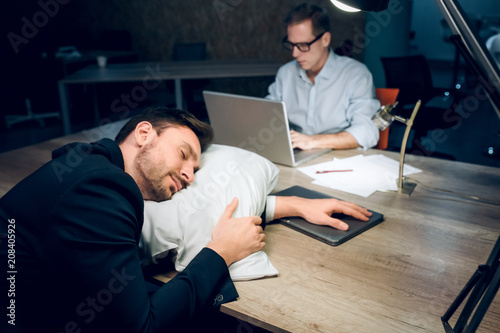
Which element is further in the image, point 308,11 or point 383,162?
point 308,11

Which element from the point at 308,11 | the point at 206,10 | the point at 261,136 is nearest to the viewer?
the point at 261,136

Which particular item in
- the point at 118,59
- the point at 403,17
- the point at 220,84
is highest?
the point at 403,17

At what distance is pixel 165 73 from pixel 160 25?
3.45 meters

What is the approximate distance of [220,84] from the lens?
6656mm

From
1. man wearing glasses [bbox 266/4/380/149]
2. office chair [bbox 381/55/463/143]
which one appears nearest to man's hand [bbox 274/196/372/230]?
man wearing glasses [bbox 266/4/380/149]

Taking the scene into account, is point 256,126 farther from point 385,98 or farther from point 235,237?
point 385,98

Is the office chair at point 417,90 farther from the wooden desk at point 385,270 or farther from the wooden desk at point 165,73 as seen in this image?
the wooden desk at point 385,270

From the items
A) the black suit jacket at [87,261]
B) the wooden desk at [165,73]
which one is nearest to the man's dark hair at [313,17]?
the wooden desk at [165,73]

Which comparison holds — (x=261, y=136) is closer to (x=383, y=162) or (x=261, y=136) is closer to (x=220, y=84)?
(x=383, y=162)

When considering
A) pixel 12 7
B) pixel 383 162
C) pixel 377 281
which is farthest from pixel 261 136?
pixel 12 7

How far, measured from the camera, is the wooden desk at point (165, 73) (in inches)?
141

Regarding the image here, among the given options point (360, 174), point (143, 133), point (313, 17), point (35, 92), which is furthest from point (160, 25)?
point (143, 133)

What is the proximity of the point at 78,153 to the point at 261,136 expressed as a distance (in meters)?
0.86

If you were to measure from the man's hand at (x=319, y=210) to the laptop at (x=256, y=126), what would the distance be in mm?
386
